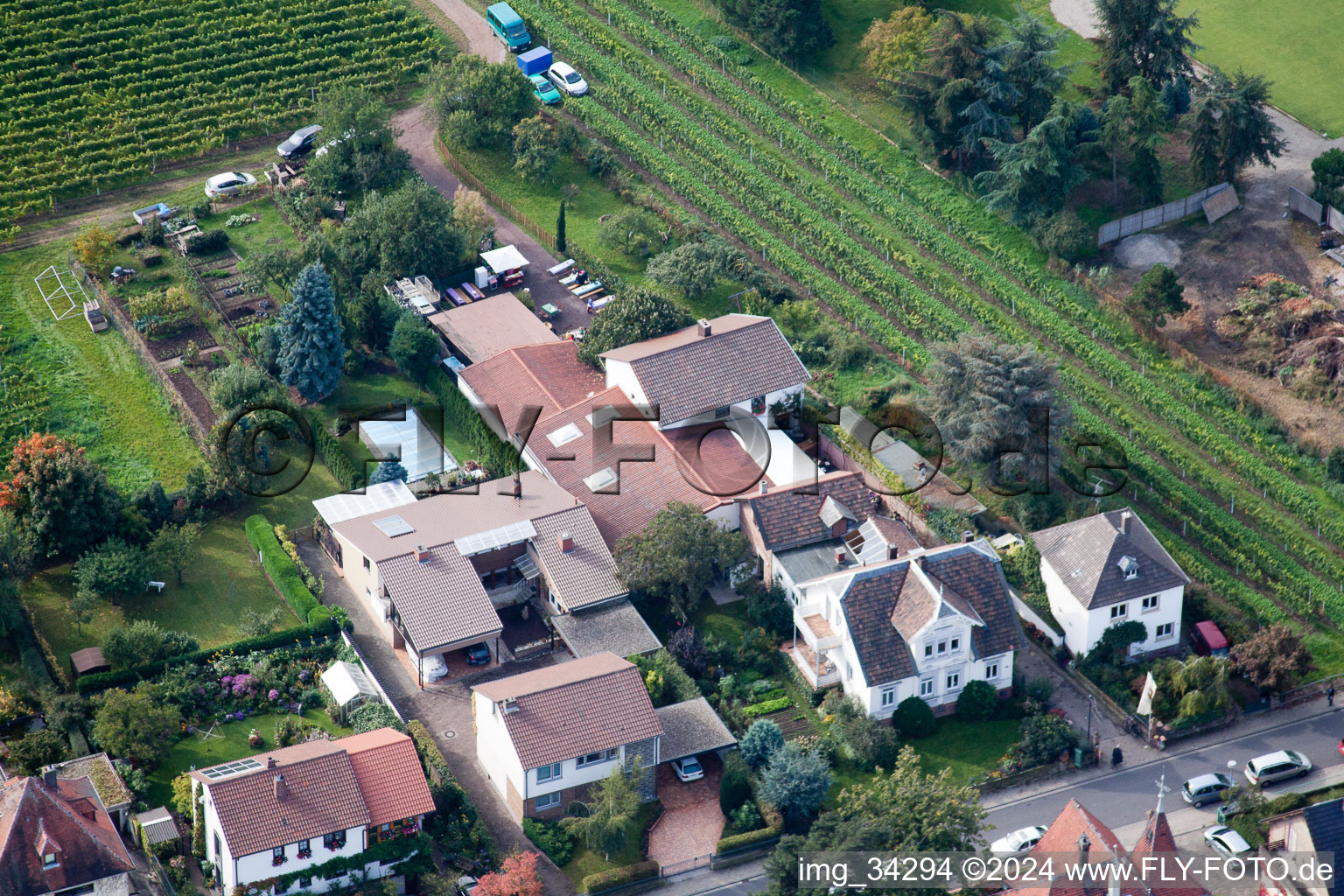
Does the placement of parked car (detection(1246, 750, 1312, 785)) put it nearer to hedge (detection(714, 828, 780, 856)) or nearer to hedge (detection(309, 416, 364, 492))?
hedge (detection(714, 828, 780, 856))

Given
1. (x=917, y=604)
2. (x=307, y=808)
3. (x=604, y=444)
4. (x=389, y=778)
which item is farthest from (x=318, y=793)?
(x=917, y=604)

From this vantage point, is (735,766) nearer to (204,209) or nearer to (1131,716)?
(1131,716)

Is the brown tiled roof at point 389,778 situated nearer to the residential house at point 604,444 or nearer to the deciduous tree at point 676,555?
the deciduous tree at point 676,555

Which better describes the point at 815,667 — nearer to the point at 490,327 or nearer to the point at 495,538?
the point at 495,538

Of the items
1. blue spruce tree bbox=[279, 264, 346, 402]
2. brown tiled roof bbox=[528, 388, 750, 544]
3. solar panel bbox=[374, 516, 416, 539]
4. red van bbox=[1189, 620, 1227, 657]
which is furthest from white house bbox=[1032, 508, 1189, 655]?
blue spruce tree bbox=[279, 264, 346, 402]

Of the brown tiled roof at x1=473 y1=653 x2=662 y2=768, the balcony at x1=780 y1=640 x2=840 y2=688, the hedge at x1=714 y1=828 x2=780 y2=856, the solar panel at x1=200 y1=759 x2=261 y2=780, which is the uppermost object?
the brown tiled roof at x1=473 y1=653 x2=662 y2=768

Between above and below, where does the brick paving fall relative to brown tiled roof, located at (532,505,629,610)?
below
